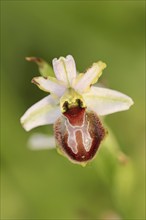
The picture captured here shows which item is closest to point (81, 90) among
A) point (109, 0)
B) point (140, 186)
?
point (140, 186)

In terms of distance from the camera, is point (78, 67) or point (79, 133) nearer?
point (79, 133)

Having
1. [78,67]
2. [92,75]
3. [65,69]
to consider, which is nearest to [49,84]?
[65,69]

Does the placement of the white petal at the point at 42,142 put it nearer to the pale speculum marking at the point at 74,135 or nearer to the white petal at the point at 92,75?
the pale speculum marking at the point at 74,135

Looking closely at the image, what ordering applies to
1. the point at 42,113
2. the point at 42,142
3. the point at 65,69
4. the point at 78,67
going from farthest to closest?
the point at 78,67, the point at 42,142, the point at 42,113, the point at 65,69

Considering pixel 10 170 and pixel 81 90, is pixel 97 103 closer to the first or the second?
pixel 81 90

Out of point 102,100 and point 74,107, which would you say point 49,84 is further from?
point 102,100

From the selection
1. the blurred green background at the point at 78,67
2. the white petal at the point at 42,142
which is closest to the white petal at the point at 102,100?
the white petal at the point at 42,142
